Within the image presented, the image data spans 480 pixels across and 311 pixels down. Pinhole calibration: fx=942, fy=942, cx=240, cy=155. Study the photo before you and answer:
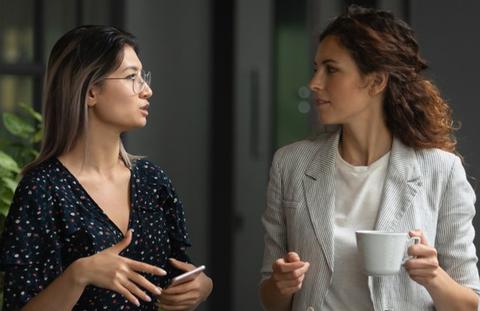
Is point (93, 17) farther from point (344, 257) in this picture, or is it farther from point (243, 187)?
point (344, 257)

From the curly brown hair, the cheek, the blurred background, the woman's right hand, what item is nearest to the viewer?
the woman's right hand

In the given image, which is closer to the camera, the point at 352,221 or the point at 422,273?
the point at 422,273

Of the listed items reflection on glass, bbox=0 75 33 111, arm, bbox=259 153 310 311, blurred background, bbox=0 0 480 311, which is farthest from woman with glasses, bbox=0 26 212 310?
blurred background, bbox=0 0 480 311

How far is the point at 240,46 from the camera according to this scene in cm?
385

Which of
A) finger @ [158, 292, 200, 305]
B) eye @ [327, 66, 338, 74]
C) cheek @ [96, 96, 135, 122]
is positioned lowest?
finger @ [158, 292, 200, 305]

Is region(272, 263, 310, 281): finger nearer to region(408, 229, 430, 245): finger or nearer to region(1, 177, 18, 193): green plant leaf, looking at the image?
region(408, 229, 430, 245): finger

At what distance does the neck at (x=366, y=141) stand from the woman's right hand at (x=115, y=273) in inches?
25.4

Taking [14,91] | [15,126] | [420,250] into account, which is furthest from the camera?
[14,91]

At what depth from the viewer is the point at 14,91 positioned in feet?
11.5

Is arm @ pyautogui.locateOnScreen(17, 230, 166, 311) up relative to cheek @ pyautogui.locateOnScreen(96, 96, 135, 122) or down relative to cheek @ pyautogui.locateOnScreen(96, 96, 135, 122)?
down

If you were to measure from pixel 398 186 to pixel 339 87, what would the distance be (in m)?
0.27

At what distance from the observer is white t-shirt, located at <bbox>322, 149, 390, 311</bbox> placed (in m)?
2.13

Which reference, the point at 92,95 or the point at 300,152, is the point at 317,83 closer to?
the point at 300,152

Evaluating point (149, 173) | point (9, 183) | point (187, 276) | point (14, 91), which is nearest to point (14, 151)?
point (14, 91)
